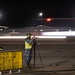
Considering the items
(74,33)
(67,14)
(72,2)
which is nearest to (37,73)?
(74,33)

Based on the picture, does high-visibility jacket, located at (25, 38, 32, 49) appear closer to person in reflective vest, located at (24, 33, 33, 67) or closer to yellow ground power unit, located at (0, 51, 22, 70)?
person in reflective vest, located at (24, 33, 33, 67)

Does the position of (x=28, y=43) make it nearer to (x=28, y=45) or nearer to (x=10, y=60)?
(x=28, y=45)

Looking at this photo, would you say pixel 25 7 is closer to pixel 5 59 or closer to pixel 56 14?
pixel 56 14

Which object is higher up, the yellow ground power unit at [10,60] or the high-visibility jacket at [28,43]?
the high-visibility jacket at [28,43]

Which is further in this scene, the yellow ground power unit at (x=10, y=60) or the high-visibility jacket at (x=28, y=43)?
the high-visibility jacket at (x=28, y=43)

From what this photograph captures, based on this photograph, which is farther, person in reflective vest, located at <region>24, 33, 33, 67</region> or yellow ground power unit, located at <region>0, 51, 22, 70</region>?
person in reflective vest, located at <region>24, 33, 33, 67</region>

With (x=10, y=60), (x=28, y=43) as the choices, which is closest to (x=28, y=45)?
(x=28, y=43)

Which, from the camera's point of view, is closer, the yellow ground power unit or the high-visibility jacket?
the yellow ground power unit

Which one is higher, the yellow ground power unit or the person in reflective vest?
the person in reflective vest

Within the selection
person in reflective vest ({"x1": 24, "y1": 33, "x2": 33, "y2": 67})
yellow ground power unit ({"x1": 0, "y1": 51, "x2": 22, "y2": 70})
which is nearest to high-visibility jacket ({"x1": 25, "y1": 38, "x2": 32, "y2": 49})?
person in reflective vest ({"x1": 24, "y1": 33, "x2": 33, "y2": 67})

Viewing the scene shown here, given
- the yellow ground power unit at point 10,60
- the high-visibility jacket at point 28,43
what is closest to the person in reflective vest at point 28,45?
the high-visibility jacket at point 28,43

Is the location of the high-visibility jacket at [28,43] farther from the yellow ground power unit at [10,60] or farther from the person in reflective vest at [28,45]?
the yellow ground power unit at [10,60]

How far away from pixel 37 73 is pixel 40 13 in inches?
3241

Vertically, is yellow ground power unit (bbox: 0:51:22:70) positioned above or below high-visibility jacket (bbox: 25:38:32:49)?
below
